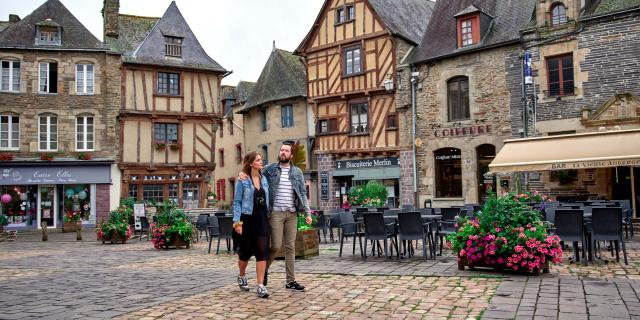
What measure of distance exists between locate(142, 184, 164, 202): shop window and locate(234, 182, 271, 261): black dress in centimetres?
1880

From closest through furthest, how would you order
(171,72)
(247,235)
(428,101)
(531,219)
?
(247,235), (531,219), (428,101), (171,72)

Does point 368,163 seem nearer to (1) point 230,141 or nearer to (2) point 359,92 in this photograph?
(2) point 359,92

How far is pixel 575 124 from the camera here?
671 inches

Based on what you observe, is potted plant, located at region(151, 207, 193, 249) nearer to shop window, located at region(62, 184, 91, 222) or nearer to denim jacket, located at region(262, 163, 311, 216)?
denim jacket, located at region(262, 163, 311, 216)

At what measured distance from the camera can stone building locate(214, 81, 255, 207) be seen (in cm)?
3572

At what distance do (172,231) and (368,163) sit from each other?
1167 centimetres

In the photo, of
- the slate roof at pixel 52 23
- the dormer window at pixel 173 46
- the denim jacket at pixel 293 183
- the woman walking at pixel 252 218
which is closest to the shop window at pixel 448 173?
the dormer window at pixel 173 46

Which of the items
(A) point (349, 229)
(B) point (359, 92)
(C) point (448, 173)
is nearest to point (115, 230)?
(A) point (349, 229)

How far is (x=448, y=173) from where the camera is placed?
20766mm

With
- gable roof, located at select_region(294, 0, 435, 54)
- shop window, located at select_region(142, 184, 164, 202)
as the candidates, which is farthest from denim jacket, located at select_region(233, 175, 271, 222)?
shop window, located at select_region(142, 184, 164, 202)

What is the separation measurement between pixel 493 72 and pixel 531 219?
1306 cm

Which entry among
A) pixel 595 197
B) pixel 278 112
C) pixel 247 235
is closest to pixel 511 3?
pixel 595 197

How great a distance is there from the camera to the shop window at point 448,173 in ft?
67.1

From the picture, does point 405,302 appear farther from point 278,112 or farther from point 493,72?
point 278,112
